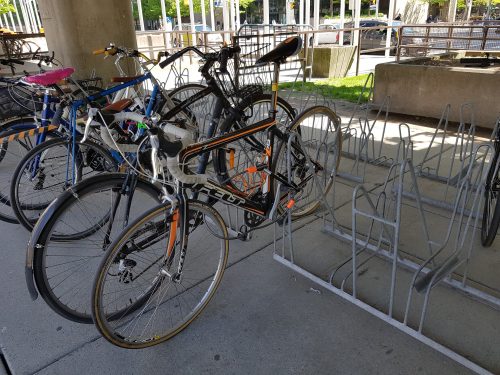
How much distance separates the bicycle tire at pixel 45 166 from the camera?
9.60 ft

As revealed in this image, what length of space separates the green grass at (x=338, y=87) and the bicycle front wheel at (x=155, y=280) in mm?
5207

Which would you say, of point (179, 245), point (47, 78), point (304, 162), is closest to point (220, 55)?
point (304, 162)

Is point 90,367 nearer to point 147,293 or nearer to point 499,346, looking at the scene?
point 147,293

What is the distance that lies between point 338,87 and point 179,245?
7.06m

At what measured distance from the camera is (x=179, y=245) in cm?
210

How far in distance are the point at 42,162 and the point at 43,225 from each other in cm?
129

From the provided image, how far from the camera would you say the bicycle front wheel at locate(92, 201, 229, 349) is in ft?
6.38

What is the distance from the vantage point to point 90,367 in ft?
6.66

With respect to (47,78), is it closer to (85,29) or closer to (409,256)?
(409,256)

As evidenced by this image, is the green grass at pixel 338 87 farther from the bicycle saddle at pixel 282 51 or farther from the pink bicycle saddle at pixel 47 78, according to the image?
the pink bicycle saddle at pixel 47 78

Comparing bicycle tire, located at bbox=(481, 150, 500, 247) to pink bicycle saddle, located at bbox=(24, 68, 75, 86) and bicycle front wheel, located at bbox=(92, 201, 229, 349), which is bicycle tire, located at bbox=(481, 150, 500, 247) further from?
pink bicycle saddle, located at bbox=(24, 68, 75, 86)

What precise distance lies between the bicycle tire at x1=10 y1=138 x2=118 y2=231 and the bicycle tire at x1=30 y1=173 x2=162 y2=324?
1.19 feet

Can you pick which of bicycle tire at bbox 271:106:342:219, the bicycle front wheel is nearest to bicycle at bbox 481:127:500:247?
bicycle tire at bbox 271:106:342:219

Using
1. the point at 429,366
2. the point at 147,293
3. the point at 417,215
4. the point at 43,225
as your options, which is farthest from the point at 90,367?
the point at 417,215
